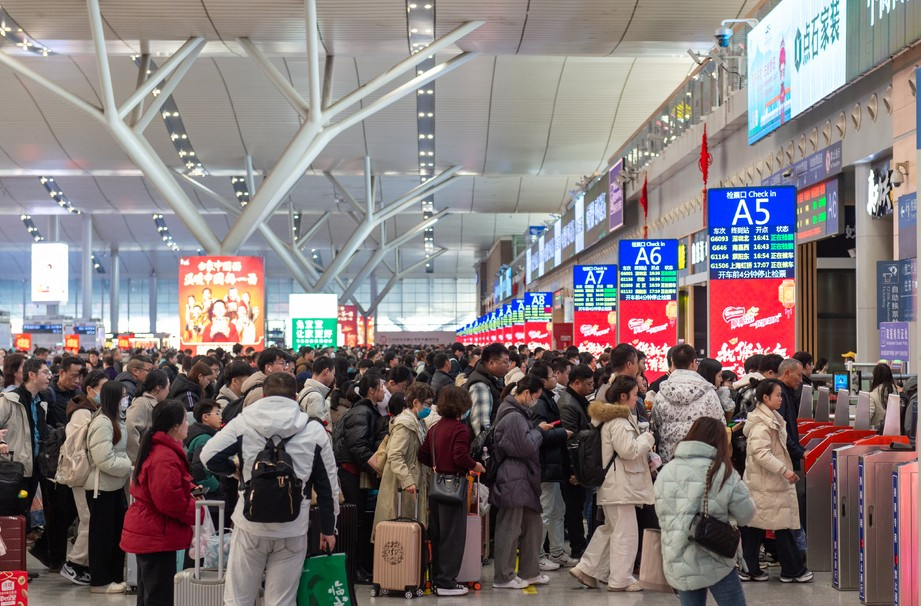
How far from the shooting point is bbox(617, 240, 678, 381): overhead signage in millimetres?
16812

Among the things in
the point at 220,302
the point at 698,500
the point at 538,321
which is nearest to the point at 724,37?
the point at 698,500

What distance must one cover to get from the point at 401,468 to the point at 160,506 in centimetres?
206

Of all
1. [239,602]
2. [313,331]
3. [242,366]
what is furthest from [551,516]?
[313,331]

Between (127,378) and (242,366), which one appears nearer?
(242,366)

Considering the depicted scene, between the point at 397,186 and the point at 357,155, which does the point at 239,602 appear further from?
the point at 397,186

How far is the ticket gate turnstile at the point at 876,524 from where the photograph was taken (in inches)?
265

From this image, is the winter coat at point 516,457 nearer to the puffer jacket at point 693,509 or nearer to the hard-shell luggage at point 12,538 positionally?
the puffer jacket at point 693,509

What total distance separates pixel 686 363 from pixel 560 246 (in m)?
30.4

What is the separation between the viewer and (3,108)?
30.2 metres

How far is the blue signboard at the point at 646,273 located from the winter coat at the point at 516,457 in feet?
31.6

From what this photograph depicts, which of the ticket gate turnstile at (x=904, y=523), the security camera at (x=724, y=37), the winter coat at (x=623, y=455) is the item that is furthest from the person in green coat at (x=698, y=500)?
the security camera at (x=724, y=37)

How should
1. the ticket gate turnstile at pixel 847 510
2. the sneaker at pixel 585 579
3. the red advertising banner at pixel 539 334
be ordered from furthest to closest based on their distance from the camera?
the red advertising banner at pixel 539 334
the sneaker at pixel 585 579
the ticket gate turnstile at pixel 847 510

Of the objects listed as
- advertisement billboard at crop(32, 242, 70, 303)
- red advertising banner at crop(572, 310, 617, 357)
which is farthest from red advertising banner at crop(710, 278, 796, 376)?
advertisement billboard at crop(32, 242, 70, 303)

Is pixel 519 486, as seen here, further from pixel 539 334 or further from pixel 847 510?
pixel 539 334
